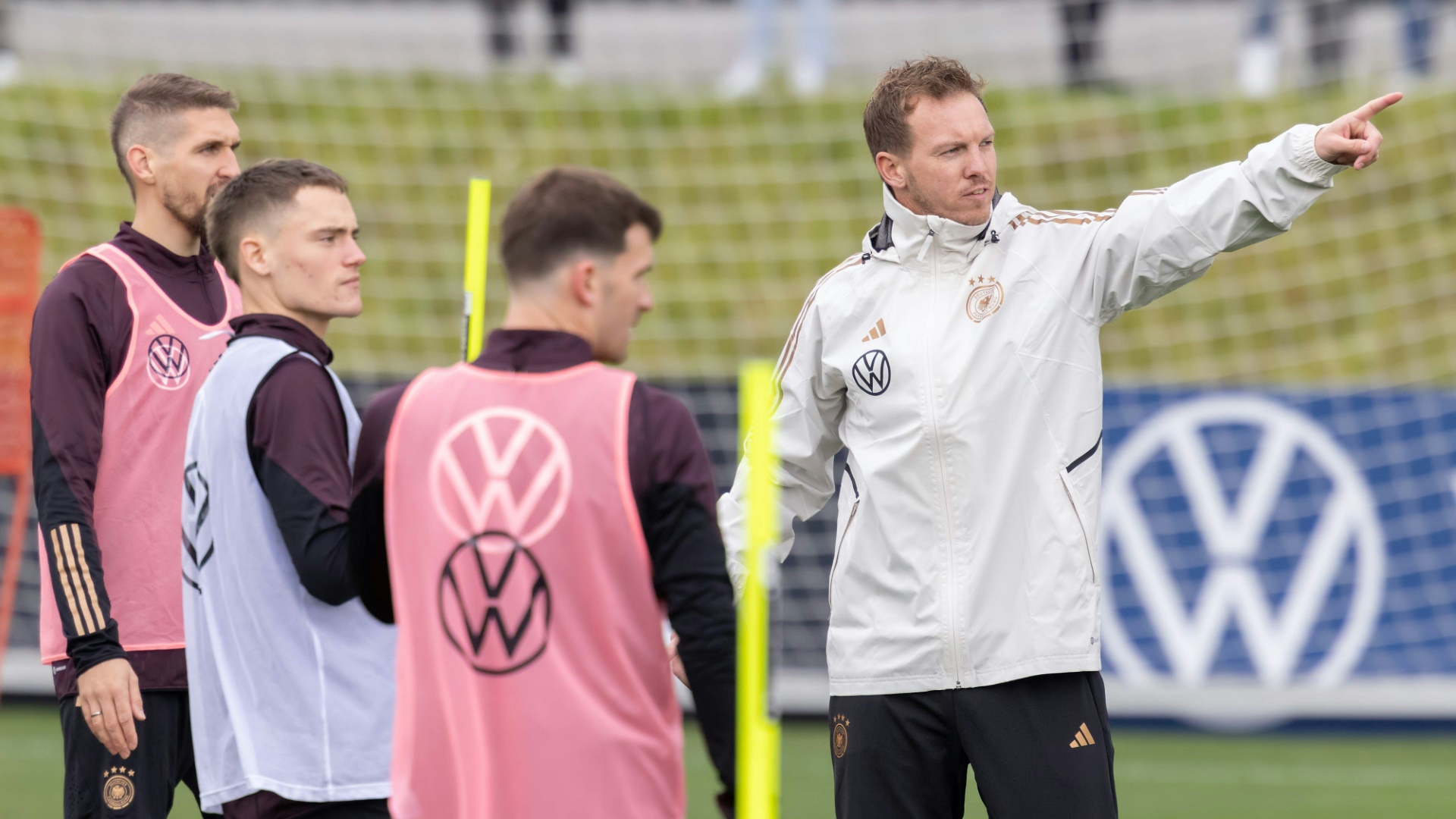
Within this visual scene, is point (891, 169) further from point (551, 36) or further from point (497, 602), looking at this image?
point (551, 36)

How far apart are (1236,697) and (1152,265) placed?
4.65 m

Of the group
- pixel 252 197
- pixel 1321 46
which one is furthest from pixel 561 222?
pixel 1321 46

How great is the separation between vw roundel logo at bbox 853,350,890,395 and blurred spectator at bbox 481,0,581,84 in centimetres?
810

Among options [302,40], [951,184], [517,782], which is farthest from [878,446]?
[302,40]

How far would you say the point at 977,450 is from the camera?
3084mm

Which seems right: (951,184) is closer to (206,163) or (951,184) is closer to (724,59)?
(206,163)

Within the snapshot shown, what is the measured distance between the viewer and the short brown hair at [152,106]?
3330 millimetres

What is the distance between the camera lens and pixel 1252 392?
727 cm

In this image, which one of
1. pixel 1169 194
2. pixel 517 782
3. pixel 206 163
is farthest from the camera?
pixel 206 163

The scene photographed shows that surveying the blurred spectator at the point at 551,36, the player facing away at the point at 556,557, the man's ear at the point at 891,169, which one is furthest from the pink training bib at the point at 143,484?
the blurred spectator at the point at 551,36

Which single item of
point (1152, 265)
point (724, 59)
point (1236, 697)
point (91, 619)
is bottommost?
point (1236, 697)

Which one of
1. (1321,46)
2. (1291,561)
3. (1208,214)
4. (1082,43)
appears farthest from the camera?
(1082,43)

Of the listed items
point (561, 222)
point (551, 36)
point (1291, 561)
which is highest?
point (551, 36)

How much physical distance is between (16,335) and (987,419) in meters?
4.88
